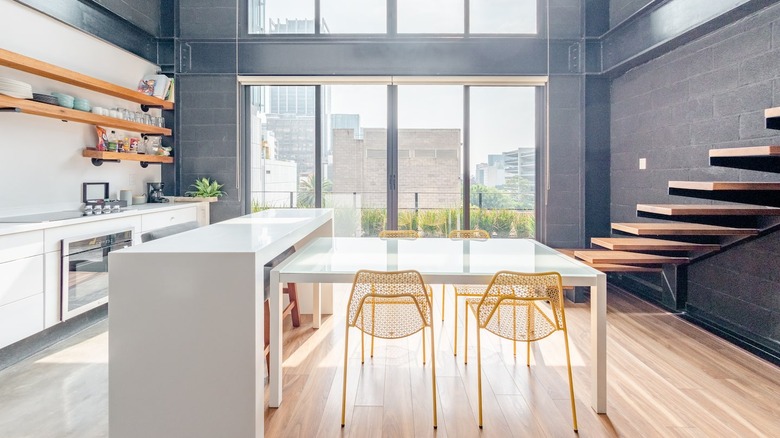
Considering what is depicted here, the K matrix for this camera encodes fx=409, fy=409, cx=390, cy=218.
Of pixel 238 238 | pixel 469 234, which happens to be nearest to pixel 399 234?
pixel 469 234

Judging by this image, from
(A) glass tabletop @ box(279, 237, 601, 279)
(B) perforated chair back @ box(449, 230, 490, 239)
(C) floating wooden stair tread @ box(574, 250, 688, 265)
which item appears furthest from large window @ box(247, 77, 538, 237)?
(A) glass tabletop @ box(279, 237, 601, 279)

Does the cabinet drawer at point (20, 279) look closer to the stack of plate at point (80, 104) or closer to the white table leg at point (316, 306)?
the stack of plate at point (80, 104)

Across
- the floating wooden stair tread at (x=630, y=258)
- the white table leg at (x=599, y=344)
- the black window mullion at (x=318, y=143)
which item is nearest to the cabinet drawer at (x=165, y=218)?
the black window mullion at (x=318, y=143)

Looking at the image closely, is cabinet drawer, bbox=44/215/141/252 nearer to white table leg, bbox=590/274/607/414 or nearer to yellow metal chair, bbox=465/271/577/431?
yellow metal chair, bbox=465/271/577/431

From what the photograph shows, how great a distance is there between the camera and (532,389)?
7.75 ft

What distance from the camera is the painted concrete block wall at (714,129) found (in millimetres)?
2867

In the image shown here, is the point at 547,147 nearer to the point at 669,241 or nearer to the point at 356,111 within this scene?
the point at 669,241

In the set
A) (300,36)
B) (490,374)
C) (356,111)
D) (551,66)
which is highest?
(300,36)

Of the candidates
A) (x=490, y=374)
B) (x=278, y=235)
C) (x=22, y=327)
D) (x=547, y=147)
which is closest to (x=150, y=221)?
(x=22, y=327)

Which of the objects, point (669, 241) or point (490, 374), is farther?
point (669, 241)

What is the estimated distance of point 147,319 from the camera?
5.49ft

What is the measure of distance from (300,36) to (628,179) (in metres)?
4.07

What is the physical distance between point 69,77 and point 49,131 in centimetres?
53

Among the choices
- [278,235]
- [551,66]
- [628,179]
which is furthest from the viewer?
[551,66]
